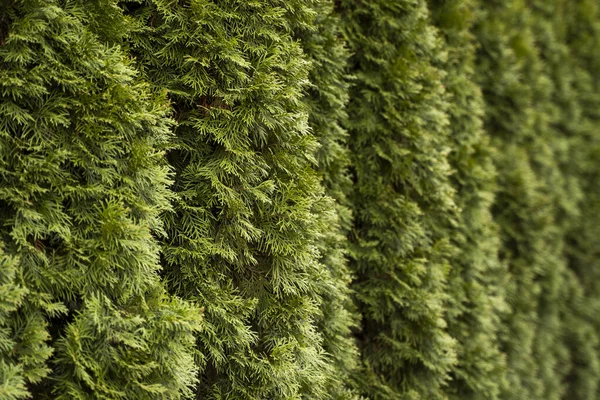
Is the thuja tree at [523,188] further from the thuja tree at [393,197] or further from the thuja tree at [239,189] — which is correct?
the thuja tree at [239,189]

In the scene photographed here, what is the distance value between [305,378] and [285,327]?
0.82 feet

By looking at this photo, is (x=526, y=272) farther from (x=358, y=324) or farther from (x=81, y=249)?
(x=81, y=249)

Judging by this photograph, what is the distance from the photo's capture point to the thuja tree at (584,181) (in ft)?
21.0

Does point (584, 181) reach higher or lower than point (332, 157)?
lower

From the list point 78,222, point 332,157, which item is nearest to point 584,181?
point 332,157

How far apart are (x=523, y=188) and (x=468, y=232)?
4.12 feet

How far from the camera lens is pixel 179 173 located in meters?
2.52

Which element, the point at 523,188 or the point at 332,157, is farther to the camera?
the point at 523,188

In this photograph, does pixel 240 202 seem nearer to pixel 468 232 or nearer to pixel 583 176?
pixel 468 232

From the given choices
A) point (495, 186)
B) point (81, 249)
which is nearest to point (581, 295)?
point (495, 186)

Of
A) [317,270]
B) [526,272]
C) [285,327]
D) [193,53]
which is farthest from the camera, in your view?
[526,272]

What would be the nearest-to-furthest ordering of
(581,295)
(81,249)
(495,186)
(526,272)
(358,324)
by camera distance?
(81,249)
(358,324)
(495,186)
(526,272)
(581,295)

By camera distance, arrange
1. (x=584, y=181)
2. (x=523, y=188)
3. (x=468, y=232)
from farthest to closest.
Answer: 1. (x=584, y=181)
2. (x=523, y=188)
3. (x=468, y=232)

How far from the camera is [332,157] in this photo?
10.6 ft
